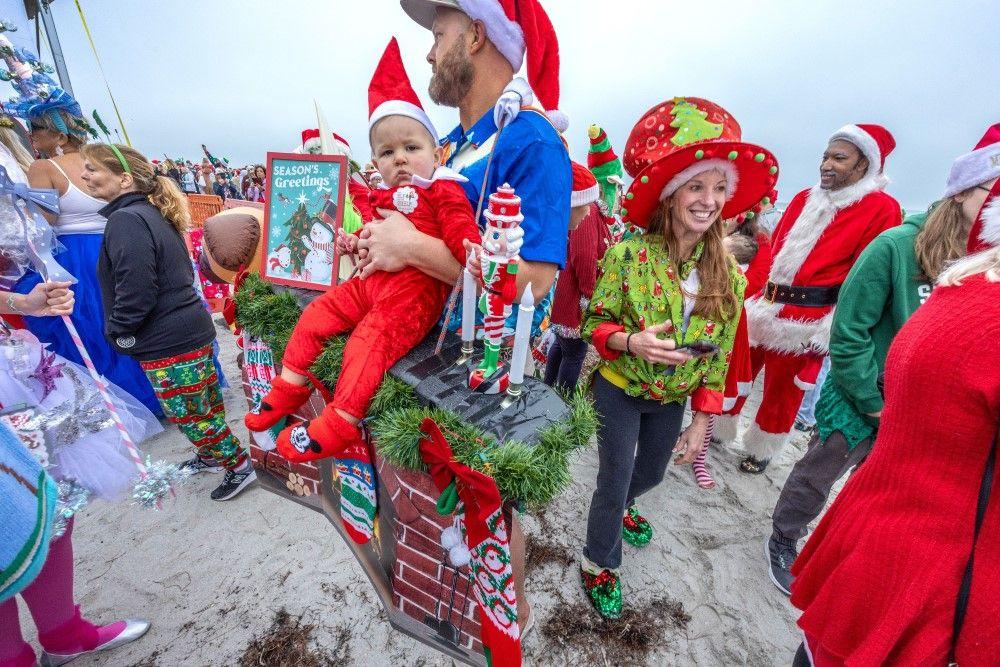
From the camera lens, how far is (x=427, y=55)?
1492 mm

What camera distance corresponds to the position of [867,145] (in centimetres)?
255

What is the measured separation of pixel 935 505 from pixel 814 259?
2.28m

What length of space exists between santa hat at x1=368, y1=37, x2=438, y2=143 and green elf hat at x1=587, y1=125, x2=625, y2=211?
2.28 meters

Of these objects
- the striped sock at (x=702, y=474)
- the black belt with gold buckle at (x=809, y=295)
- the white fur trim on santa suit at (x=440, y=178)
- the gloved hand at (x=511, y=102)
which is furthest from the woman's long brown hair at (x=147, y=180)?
the black belt with gold buckle at (x=809, y=295)

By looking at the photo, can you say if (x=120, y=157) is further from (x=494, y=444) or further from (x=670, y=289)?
(x=670, y=289)

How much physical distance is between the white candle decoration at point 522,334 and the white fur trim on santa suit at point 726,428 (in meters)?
3.20

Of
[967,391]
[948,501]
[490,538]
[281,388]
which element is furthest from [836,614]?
[281,388]

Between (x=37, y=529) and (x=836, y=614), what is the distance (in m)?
2.10

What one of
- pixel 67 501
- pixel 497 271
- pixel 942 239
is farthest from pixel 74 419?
pixel 942 239

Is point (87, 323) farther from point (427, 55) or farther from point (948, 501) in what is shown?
point (948, 501)

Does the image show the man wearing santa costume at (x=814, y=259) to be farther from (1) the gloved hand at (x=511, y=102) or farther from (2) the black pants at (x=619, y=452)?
(1) the gloved hand at (x=511, y=102)

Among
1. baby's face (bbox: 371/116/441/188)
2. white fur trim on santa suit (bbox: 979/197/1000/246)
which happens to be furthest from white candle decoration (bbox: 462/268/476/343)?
white fur trim on santa suit (bbox: 979/197/1000/246)

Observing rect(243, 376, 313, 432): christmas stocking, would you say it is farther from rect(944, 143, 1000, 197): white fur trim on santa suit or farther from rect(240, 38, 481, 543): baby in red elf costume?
rect(944, 143, 1000, 197): white fur trim on santa suit

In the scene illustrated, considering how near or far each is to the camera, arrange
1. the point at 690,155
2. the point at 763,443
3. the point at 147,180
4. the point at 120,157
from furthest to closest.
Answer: the point at 763,443 < the point at 147,180 < the point at 120,157 < the point at 690,155
